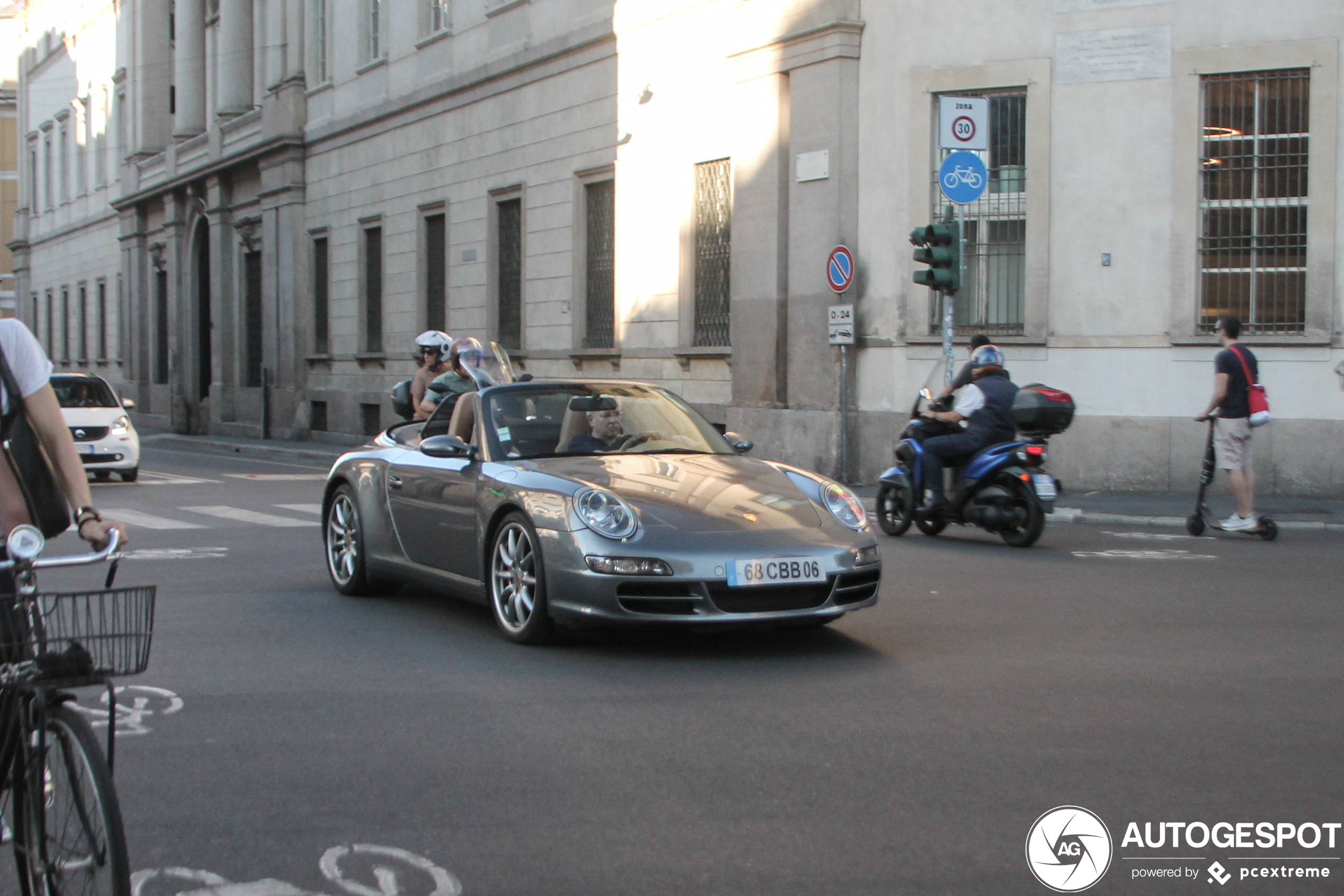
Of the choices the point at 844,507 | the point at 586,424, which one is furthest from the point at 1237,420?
the point at 586,424

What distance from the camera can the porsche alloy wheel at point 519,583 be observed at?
293 inches

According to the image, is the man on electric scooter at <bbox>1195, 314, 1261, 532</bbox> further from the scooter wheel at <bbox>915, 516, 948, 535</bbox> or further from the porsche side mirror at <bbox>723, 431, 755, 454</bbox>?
the porsche side mirror at <bbox>723, 431, 755, 454</bbox>

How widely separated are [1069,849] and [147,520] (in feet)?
39.7

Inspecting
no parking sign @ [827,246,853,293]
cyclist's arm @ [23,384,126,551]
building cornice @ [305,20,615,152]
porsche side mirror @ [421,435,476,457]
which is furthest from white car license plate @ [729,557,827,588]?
building cornice @ [305,20,615,152]

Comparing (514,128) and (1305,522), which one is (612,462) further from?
(514,128)

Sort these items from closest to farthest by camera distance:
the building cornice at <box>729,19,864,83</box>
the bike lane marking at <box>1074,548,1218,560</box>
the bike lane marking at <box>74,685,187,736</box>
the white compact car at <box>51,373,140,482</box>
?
the bike lane marking at <box>74,685,187,736</box>
the bike lane marking at <box>1074,548,1218,560</box>
the building cornice at <box>729,19,864,83</box>
the white compact car at <box>51,373,140,482</box>

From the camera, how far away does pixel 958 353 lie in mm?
19031

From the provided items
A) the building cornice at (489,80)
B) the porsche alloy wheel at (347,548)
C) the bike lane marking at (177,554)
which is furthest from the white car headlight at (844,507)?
the building cornice at (489,80)

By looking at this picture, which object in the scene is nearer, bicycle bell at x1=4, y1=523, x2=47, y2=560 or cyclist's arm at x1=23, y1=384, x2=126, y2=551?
bicycle bell at x1=4, y1=523, x2=47, y2=560

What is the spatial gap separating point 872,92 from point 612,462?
1252cm

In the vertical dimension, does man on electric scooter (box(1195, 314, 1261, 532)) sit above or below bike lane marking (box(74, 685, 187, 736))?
above

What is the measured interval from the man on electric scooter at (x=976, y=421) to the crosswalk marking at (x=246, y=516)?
5.46 metres

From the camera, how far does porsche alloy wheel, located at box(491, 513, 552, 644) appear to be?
7.44 meters

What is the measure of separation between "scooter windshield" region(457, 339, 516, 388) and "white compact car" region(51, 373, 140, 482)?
30.2 feet
